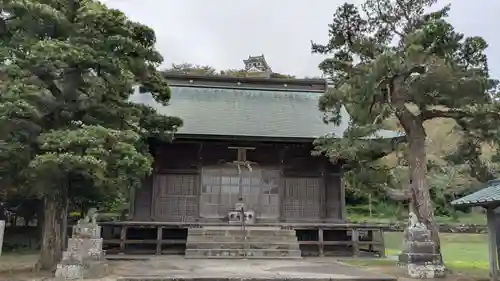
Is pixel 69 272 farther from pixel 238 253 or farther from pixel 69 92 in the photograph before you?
pixel 238 253

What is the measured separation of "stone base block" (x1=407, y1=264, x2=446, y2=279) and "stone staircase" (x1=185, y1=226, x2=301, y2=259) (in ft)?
16.4

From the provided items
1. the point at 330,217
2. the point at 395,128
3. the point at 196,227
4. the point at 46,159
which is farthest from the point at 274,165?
the point at 46,159

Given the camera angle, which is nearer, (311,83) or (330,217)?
(330,217)

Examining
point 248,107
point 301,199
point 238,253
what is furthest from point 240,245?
point 248,107

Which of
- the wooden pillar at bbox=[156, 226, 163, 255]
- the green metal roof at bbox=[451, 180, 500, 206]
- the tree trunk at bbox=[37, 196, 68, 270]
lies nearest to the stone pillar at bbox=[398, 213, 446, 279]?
the green metal roof at bbox=[451, 180, 500, 206]

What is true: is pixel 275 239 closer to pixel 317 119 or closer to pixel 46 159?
pixel 317 119

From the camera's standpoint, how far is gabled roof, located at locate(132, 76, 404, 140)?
18.0m

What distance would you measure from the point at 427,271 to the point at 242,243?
645 centimetres

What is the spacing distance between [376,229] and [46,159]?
12026 millimetres

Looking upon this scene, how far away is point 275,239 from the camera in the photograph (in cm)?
1530

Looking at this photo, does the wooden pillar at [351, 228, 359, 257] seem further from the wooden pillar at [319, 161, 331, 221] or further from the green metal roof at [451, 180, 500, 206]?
the green metal roof at [451, 180, 500, 206]

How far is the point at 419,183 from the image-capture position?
35.5 feet

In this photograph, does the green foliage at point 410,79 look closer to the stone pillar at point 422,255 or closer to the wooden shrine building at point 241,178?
the stone pillar at point 422,255

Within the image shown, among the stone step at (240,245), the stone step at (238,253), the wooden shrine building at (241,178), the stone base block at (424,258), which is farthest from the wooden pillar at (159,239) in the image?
the stone base block at (424,258)
